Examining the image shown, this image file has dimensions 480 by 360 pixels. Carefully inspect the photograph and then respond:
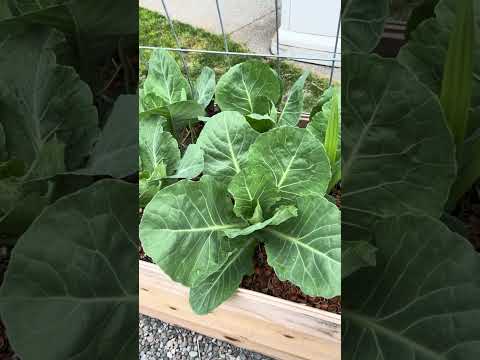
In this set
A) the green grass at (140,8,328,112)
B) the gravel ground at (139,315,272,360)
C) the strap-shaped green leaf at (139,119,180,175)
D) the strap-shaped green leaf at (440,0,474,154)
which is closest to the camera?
the strap-shaped green leaf at (440,0,474,154)

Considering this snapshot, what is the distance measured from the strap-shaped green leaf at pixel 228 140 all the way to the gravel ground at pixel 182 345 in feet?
0.57

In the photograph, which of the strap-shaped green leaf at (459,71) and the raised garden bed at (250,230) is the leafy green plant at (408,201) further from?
the raised garden bed at (250,230)

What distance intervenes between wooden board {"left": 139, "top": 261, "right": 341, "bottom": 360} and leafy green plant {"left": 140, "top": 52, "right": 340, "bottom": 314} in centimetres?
3

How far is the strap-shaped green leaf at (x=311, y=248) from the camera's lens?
424 millimetres

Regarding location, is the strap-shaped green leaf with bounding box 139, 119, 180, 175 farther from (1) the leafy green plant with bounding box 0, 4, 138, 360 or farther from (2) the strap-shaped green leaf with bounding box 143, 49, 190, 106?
(1) the leafy green plant with bounding box 0, 4, 138, 360

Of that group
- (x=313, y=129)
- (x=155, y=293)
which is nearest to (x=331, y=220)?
(x=313, y=129)

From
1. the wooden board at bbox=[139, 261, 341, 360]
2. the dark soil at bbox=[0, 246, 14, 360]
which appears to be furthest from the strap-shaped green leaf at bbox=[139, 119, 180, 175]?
the dark soil at bbox=[0, 246, 14, 360]

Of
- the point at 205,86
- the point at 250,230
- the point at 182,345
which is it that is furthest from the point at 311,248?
the point at 205,86

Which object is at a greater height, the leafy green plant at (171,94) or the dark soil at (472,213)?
the dark soil at (472,213)

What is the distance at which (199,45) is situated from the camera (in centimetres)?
45

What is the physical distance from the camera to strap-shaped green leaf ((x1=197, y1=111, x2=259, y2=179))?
1.65 feet

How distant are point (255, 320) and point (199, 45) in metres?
0.27

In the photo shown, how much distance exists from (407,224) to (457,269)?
4 centimetres

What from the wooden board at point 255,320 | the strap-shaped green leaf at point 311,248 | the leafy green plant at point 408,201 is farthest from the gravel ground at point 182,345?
the leafy green plant at point 408,201
